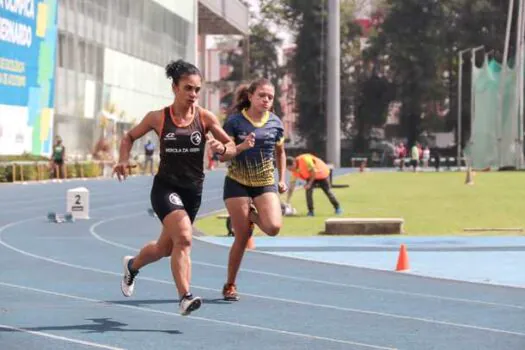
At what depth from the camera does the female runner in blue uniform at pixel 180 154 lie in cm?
952

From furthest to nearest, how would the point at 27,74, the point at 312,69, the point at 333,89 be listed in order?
the point at 312,69
the point at 333,89
the point at 27,74

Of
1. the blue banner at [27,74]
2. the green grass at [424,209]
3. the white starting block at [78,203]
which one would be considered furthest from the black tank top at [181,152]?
the blue banner at [27,74]

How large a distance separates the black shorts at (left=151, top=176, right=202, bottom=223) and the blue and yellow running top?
1.27 metres

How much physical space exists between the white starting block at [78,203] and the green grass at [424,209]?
90.2 inches

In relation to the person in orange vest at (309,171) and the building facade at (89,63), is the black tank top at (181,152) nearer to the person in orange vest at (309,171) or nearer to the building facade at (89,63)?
the person in orange vest at (309,171)

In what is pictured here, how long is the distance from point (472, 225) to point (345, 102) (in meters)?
79.3

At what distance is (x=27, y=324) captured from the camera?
31.3 feet

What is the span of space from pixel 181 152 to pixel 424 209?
65.8 feet

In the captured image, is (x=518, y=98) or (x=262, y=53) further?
(x=262, y=53)

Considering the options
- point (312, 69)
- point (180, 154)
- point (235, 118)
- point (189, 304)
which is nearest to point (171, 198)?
point (180, 154)

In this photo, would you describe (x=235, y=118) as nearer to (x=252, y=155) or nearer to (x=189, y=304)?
(x=252, y=155)

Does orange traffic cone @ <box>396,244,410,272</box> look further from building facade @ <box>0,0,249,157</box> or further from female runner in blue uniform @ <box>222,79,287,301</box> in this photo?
building facade @ <box>0,0,249,157</box>

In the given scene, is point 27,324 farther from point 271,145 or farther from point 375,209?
point 375,209

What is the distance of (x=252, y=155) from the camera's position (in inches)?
437
